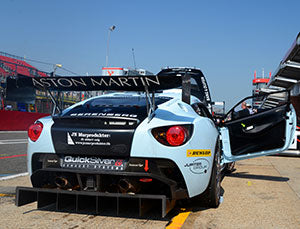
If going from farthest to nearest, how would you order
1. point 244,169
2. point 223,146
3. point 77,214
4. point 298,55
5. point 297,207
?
point 298,55
point 244,169
point 223,146
point 297,207
point 77,214

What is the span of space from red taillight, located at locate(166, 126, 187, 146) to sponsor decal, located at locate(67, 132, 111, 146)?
567 mm

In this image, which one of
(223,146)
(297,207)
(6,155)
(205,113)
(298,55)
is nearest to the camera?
(297,207)

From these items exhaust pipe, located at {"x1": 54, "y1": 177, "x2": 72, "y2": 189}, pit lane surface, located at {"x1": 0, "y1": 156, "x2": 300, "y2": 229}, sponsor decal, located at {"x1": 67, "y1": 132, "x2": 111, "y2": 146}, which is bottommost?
pit lane surface, located at {"x1": 0, "y1": 156, "x2": 300, "y2": 229}

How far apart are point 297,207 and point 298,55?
508 inches

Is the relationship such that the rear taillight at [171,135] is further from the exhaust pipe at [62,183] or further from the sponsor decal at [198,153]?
the exhaust pipe at [62,183]

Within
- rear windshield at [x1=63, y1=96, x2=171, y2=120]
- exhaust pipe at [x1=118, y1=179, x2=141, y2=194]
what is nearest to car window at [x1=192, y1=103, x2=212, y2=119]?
rear windshield at [x1=63, y1=96, x2=171, y2=120]

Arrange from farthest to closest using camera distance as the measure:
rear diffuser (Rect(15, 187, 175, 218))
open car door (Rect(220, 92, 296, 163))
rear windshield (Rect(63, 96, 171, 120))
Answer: open car door (Rect(220, 92, 296, 163)) < rear windshield (Rect(63, 96, 171, 120)) < rear diffuser (Rect(15, 187, 175, 218))

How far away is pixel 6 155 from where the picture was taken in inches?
353

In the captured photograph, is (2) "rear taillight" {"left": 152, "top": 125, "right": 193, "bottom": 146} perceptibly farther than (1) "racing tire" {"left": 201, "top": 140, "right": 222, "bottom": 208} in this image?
No

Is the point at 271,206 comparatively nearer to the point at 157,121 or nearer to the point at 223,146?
the point at 223,146

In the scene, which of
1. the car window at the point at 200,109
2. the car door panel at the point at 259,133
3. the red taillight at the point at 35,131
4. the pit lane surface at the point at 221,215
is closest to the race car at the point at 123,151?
the red taillight at the point at 35,131

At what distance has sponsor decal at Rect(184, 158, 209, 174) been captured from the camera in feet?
11.2

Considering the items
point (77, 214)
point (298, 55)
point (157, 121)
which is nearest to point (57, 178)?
point (77, 214)

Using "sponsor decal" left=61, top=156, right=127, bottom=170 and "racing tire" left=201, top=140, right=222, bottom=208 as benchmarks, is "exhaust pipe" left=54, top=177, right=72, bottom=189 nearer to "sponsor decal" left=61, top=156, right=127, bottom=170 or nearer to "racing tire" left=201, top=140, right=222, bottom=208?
"sponsor decal" left=61, top=156, right=127, bottom=170
